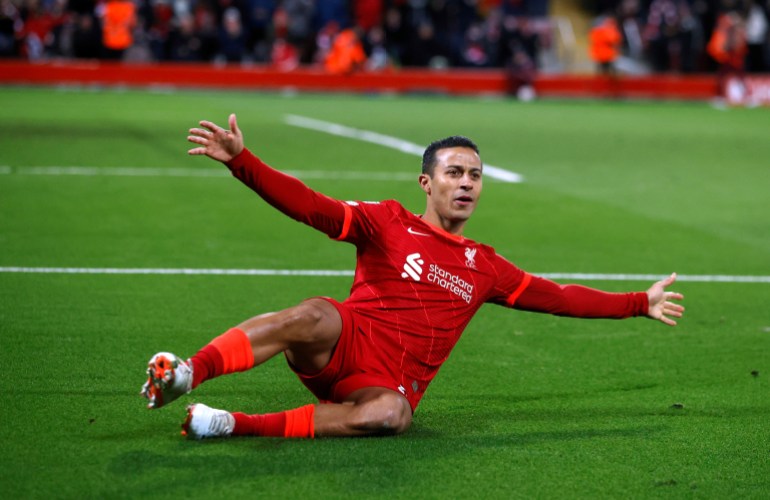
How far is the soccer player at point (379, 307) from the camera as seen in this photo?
5082mm

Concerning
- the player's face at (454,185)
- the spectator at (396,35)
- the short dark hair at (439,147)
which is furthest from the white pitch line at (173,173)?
the spectator at (396,35)

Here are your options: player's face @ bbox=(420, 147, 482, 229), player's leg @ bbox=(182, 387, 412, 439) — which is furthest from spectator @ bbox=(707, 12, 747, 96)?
player's leg @ bbox=(182, 387, 412, 439)

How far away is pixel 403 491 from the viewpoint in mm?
4730

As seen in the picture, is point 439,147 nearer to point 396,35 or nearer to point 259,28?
point 259,28

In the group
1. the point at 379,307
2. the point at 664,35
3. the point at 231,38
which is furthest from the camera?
the point at 664,35

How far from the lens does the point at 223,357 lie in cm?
501

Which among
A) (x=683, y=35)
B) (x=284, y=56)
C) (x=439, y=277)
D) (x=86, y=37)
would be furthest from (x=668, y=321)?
(x=683, y=35)

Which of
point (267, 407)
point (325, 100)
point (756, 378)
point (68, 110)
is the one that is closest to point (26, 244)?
point (267, 407)

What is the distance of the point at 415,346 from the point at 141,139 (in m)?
13.7

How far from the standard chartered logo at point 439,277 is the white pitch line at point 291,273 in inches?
148

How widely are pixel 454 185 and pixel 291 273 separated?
3855mm

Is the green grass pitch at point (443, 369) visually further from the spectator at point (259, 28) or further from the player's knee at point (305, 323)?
the spectator at point (259, 28)

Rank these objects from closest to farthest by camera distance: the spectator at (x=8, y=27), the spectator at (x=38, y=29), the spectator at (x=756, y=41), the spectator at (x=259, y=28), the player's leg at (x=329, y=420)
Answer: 1. the player's leg at (x=329, y=420)
2. the spectator at (x=8, y=27)
3. the spectator at (x=38, y=29)
4. the spectator at (x=259, y=28)
5. the spectator at (x=756, y=41)

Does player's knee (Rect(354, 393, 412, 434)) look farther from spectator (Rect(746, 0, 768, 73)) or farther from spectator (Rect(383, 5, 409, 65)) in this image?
spectator (Rect(746, 0, 768, 73))
